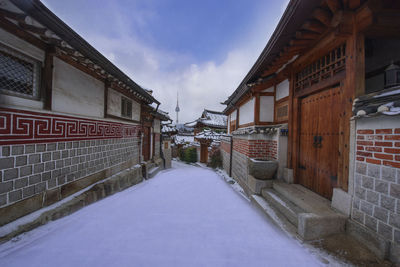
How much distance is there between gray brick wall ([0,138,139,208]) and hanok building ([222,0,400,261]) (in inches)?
171

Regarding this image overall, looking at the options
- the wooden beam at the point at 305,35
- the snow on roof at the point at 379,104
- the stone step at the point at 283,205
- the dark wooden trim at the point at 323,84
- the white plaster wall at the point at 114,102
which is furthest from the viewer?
the white plaster wall at the point at 114,102

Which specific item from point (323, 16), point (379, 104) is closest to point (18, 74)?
point (323, 16)

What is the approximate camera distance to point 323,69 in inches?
118

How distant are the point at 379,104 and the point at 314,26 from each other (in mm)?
1744

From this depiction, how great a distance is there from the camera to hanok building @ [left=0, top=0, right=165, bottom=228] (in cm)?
210

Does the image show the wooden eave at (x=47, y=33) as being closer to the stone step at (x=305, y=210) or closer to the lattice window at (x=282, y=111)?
the stone step at (x=305, y=210)

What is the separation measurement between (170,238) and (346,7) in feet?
14.2

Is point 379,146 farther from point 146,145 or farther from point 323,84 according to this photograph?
point 146,145

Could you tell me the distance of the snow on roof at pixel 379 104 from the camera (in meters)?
1.60

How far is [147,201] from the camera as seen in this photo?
3.47m

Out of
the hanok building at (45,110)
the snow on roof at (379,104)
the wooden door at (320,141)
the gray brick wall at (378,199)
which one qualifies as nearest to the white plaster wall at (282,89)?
the wooden door at (320,141)

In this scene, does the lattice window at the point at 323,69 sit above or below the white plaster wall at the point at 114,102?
above

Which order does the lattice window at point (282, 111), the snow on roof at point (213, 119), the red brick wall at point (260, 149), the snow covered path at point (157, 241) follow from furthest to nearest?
the snow on roof at point (213, 119)
the red brick wall at point (260, 149)
the lattice window at point (282, 111)
the snow covered path at point (157, 241)

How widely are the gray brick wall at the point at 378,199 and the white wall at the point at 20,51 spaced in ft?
16.7
